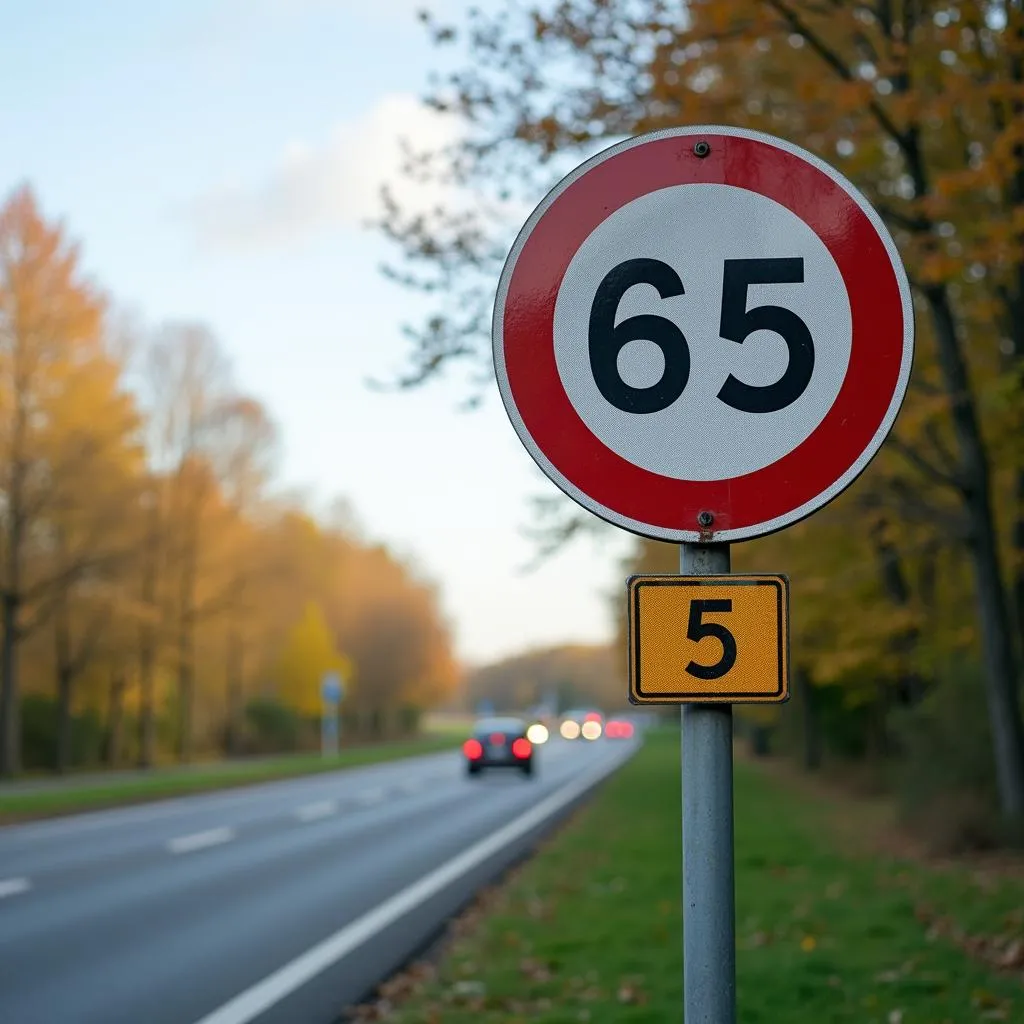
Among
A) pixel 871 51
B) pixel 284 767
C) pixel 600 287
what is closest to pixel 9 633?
pixel 284 767

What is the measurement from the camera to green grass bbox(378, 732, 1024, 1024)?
6637mm

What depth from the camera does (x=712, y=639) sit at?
2.13m

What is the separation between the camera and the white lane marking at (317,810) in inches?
869

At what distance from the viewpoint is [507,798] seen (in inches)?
1092

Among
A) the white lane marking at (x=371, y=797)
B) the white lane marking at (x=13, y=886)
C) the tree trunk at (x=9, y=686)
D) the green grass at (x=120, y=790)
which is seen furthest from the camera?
the tree trunk at (x=9, y=686)

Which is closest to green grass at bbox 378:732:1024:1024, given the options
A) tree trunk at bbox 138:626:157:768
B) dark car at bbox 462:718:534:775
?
dark car at bbox 462:718:534:775

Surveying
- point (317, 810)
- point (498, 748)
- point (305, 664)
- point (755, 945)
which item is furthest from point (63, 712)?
point (755, 945)

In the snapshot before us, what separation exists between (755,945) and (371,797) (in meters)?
19.8

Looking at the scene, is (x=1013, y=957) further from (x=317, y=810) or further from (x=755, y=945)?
(x=317, y=810)

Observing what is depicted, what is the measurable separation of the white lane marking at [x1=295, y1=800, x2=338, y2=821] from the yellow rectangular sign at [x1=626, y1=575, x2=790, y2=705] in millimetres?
20282

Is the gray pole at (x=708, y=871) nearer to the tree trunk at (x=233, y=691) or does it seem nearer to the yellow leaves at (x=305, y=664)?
the tree trunk at (x=233, y=691)

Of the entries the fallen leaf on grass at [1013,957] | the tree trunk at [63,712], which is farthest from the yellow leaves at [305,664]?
the fallen leaf on grass at [1013,957]

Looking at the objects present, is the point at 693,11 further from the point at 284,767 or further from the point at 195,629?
the point at 195,629

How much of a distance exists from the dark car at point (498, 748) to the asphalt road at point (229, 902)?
11.2 metres
